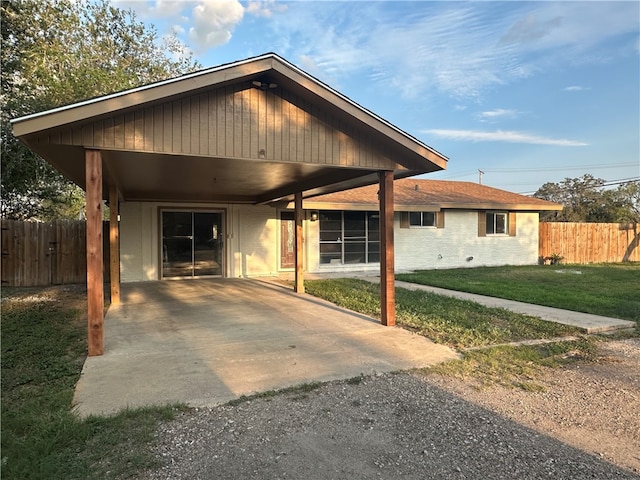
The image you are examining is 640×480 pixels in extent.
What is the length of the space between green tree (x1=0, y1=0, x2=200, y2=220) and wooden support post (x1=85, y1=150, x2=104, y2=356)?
9217 millimetres

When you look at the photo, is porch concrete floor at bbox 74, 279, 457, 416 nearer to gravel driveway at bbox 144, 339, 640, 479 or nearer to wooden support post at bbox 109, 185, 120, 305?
wooden support post at bbox 109, 185, 120, 305

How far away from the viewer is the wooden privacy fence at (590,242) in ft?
63.1

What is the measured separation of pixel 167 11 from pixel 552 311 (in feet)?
51.9

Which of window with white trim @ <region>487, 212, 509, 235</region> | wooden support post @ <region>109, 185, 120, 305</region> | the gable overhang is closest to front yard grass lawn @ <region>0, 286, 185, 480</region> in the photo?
the gable overhang

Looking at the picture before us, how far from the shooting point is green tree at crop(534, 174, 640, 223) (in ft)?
96.7

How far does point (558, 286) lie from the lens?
450 inches

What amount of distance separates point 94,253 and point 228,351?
203cm

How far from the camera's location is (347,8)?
10164 mm

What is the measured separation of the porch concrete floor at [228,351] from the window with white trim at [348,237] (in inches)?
256

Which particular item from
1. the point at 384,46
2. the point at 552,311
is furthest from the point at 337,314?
the point at 384,46

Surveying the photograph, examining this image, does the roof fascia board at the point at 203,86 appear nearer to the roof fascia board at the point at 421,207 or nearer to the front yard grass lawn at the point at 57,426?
the front yard grass lawn at the point at 57,426

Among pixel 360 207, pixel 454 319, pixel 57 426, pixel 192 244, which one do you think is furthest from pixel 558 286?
pixel 57 426

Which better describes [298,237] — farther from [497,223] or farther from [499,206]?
[497,223]

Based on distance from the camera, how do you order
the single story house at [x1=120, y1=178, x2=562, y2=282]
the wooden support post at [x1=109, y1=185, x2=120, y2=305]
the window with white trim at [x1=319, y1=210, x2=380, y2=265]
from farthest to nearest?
the window with white trim at [x1=319, y1=210, x2=380, y2=265], the single story house at [x1=120, y1=178, x2=562, y2=282], the wooden support post at [x1=109, y1=185, x2=120, y2=305]
